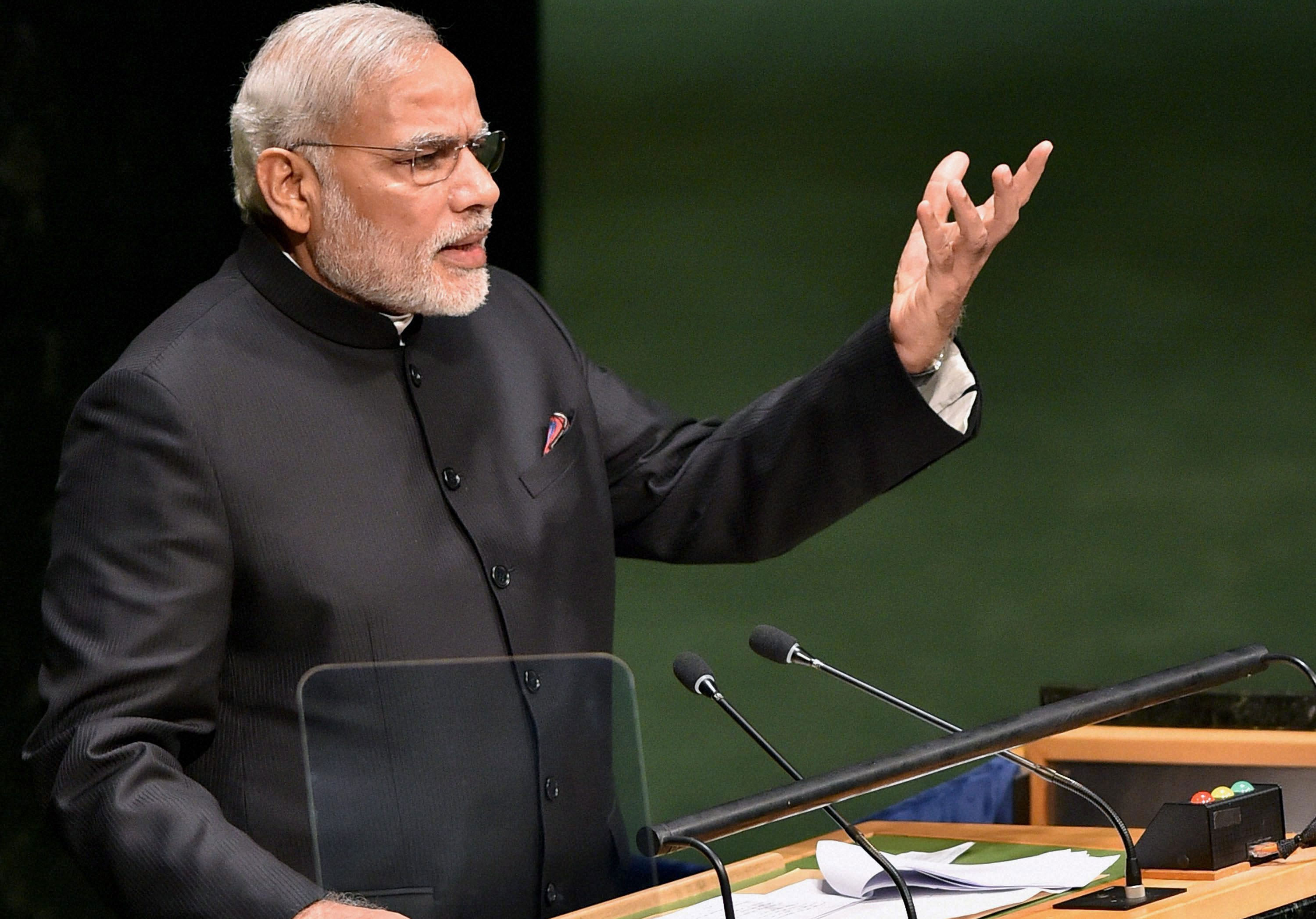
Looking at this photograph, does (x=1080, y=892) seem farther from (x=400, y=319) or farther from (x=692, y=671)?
(x=400, y=319)

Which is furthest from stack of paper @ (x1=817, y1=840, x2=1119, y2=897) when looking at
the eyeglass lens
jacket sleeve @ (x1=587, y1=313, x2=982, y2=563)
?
the eyeglass lens

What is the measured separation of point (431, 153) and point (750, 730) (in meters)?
0.90

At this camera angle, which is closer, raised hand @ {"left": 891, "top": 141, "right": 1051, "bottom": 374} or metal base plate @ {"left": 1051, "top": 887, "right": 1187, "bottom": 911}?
metal base plate @ {"left": 1051, "top": 887, "right": 1187, "bottom": 911}

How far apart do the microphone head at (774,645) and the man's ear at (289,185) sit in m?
0.81

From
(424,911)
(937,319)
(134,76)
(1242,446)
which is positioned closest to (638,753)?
(424,911)

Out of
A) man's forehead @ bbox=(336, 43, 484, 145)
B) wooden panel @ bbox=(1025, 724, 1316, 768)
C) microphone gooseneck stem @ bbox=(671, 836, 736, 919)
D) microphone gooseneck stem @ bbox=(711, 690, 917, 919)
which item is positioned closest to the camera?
microphone gooseneck stem @ bbox=(671, 836, 736, 919)

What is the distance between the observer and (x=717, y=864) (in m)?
1.29

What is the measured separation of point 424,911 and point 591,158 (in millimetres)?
3387

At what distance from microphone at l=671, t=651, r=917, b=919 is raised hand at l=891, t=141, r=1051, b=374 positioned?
574 mm

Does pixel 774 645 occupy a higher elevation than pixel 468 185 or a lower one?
lower

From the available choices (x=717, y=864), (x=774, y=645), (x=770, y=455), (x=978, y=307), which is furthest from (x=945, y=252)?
(x=978, y=307)

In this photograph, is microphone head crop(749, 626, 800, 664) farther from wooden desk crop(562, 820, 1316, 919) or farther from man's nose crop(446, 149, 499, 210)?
man's nose crop(446, 149, 499, 210)

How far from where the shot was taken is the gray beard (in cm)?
199

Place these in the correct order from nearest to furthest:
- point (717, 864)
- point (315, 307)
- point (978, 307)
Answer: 1. point (717, 864)
2. point (315, 307)
3. point (978, 307)
